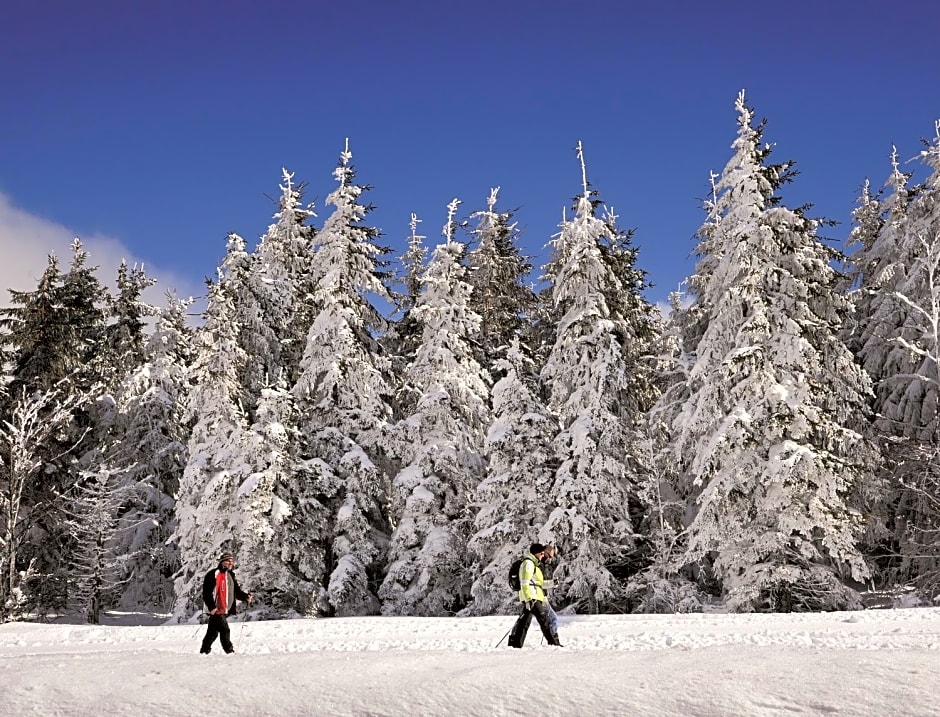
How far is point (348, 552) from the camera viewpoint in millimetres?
24188

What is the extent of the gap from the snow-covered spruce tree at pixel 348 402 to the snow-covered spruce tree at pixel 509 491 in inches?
145

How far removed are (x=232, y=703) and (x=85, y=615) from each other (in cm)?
2660

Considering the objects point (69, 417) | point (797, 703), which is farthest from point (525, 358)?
point (797, 703)

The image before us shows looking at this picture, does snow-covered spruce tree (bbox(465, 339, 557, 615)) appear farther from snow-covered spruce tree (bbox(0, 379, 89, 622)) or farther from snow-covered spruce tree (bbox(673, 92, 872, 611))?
snow-covered spruce tree (bbox(0, 379, 89, 622))

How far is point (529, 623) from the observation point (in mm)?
11195

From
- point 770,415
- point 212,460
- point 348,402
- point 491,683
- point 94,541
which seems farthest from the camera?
point 94,541

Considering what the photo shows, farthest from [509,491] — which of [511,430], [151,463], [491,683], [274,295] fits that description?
[151,463]

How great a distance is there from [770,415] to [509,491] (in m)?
7.42

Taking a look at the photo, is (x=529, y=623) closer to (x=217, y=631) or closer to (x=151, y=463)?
(x=217, y=631)

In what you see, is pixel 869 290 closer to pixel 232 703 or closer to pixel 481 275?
pixel 481 275

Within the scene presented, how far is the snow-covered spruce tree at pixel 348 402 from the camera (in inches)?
953

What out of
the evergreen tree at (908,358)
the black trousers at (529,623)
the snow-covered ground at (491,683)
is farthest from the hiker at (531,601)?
the evergreen tree at (908,358)

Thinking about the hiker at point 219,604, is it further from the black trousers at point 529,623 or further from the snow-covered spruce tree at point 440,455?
the snow-covered spruce tree at point 440,455

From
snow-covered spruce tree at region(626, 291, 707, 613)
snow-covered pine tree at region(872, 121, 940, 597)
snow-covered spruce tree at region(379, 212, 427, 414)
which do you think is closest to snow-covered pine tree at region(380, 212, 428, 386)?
snow-covered spruce tree at region(379, 212, 427, 414)
